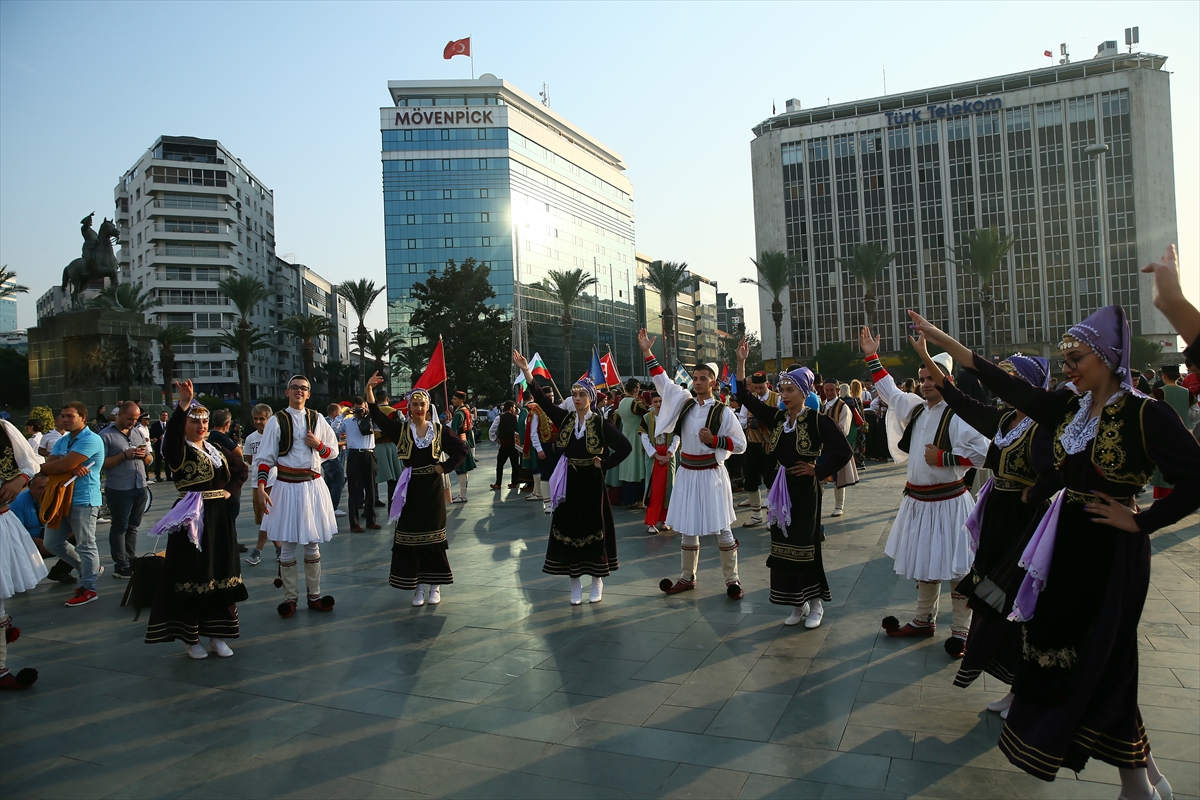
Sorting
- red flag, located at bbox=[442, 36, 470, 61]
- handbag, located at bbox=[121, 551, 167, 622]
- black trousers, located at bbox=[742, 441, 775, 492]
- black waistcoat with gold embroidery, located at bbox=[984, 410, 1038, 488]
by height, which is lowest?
handbag, located at bbox=[121, 551, 167, 622]

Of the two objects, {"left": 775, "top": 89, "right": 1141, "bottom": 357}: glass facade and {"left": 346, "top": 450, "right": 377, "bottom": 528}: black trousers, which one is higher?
{"left": 775, "top": 89, "right": 1141, "bottom": 357}: glass facade

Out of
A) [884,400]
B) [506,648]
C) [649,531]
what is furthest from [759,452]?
[506,648]

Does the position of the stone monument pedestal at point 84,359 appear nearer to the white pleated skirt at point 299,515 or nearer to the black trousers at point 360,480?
the black trousers at point 360,480

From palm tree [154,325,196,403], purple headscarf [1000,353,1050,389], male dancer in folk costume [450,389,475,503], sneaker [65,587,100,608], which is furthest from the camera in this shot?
palm tree [154,325,196,403]

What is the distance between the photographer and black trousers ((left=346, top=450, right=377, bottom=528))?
39.0 ft

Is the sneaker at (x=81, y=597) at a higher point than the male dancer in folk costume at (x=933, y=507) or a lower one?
lower

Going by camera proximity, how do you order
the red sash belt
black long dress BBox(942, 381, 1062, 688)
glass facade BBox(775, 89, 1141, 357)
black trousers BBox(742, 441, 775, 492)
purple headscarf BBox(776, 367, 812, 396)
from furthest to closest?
glass facade BBox(775, 89, 1141, 357) < black trousers BBox(742, 441, 775, 492) < purple headscarf BBox(776, 367, 812, 396) < the red sash belt < black long dress BBox(942, 381, 1062, 688)

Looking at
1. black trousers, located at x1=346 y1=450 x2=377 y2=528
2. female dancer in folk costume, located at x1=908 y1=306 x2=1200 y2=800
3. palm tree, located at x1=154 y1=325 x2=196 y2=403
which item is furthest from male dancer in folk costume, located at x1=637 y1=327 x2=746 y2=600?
palm tree, located at x1=154 y1=325 x2=196 y2=403

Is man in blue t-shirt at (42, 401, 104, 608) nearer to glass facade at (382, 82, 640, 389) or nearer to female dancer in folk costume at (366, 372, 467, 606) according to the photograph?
female dancer in folk costume at (366, 372, 467, 606)

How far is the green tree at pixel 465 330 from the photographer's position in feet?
149

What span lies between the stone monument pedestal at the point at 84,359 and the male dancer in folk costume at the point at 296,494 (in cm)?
1589

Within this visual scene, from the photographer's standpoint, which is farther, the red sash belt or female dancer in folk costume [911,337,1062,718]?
the red sash belt

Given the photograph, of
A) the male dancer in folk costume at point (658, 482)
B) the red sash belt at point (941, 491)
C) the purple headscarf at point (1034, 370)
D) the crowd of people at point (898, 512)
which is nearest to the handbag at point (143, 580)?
the crowd of people at point (898, 512)

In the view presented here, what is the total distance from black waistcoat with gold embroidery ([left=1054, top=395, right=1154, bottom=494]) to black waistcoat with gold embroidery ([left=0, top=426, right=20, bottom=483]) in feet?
21.5
